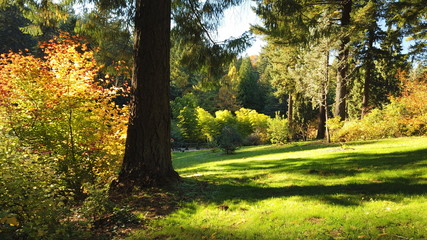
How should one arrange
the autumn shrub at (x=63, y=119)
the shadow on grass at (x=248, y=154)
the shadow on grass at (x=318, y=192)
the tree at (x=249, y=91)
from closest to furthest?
the shadow on grass at (x=318, y=192), the autumn shrub at (x=63, y=119), the shadow on grass at (x=248, y=154), the tree at (x=249, y=91)

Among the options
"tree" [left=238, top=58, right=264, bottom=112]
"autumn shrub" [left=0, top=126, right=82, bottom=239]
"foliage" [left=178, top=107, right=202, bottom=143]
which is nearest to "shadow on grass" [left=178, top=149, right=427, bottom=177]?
"autumn shrub" [left=0, top=126, right=82, bottom=239]

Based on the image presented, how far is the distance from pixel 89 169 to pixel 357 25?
1126 centimetres

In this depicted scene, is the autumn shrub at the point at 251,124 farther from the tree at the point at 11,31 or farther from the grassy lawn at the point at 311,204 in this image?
the tree at the point at 11,31

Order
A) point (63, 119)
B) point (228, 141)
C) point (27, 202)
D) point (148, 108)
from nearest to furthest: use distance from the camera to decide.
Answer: point (27, 202)
point (148, 108)
point (63, 119)
point (228, 141)

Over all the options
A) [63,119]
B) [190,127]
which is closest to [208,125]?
[190,127]

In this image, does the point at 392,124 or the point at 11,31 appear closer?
the point at 392,124

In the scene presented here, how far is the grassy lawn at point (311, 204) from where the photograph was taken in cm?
310

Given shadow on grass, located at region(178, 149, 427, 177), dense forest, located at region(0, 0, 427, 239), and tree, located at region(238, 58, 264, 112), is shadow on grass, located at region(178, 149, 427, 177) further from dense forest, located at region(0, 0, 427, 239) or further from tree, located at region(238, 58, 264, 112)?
tree, located at region(238, 58, 264, 112)

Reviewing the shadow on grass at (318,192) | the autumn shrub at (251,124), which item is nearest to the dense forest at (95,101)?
the shadow on grass at (318,192)

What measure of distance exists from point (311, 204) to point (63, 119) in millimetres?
4926

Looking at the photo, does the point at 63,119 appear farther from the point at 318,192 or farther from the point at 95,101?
the point at 318,192

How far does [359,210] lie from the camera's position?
3533mm

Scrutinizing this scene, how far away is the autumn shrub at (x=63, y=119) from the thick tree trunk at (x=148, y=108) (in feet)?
2.98

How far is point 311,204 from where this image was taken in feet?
12.9
